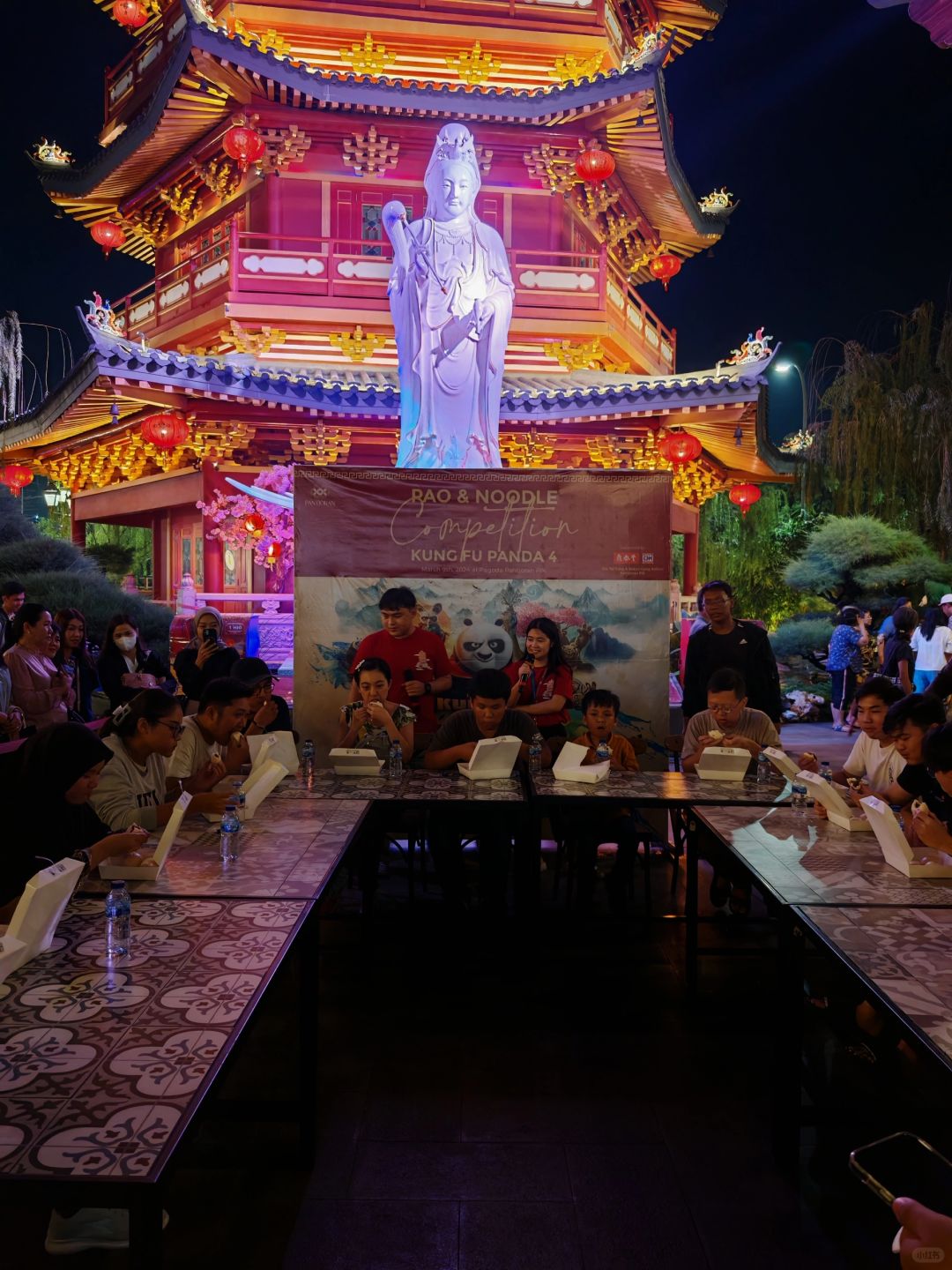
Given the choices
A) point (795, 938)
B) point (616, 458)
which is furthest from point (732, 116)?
point (795, 938)

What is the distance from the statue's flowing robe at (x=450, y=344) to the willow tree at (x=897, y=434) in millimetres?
6459

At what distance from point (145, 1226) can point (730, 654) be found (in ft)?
15.2

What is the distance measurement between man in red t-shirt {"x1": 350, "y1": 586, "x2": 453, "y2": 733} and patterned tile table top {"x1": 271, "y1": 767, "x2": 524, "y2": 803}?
1.05 metres

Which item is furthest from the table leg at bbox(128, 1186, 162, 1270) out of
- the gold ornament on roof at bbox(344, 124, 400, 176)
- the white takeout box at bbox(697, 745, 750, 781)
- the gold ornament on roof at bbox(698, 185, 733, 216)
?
Result: the gold ornament on roof at bbox(698, 185, 733, 216)

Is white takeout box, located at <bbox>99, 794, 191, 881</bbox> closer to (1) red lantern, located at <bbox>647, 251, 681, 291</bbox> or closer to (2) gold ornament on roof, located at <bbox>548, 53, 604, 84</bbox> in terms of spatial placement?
(2) gold ornament on roof, located at <bbox>548, 53, 604, 84</bbox>

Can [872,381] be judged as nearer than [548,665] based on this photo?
No

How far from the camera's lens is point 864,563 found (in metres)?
13.2

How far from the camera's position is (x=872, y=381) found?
13.7 metres

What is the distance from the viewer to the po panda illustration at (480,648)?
5.82 metres

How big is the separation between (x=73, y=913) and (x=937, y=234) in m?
21.3

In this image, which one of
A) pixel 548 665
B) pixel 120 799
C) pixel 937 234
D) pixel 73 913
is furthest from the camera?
pixel 937 234

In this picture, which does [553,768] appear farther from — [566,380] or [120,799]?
[566,380]

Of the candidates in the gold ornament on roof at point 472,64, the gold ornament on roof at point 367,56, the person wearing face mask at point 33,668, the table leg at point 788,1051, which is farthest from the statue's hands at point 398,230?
the table leg at point 788,1051

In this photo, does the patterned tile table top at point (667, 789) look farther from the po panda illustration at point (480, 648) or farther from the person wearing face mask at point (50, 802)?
the person wearing face mask at point (50, 802)
